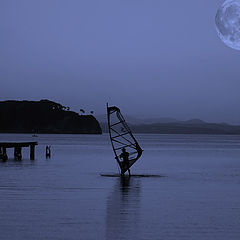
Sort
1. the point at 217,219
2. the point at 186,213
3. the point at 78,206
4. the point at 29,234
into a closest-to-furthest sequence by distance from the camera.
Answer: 1. the point at 29,234
2. the point at 217,219
3. the point at 186,213
4. the point at 78,206

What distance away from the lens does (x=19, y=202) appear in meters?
22.5

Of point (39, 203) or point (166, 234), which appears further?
point (39, 203)

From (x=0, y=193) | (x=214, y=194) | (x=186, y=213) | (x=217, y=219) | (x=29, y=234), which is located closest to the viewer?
(x=29, y=234)

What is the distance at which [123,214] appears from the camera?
64.1 feet

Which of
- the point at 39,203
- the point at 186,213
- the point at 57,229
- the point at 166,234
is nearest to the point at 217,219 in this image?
the point at 186,213

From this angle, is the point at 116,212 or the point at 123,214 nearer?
the point at 123,214

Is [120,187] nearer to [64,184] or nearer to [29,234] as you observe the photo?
[64,184]

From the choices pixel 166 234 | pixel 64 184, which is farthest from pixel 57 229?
pixel 64 184

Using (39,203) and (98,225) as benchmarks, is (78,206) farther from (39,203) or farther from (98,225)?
(98,225)

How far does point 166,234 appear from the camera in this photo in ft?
52.0

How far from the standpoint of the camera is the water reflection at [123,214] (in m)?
15.7

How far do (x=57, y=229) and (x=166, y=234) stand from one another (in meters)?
3.46

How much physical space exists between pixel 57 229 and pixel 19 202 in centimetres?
676

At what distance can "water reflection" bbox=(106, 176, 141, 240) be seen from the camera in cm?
1571
